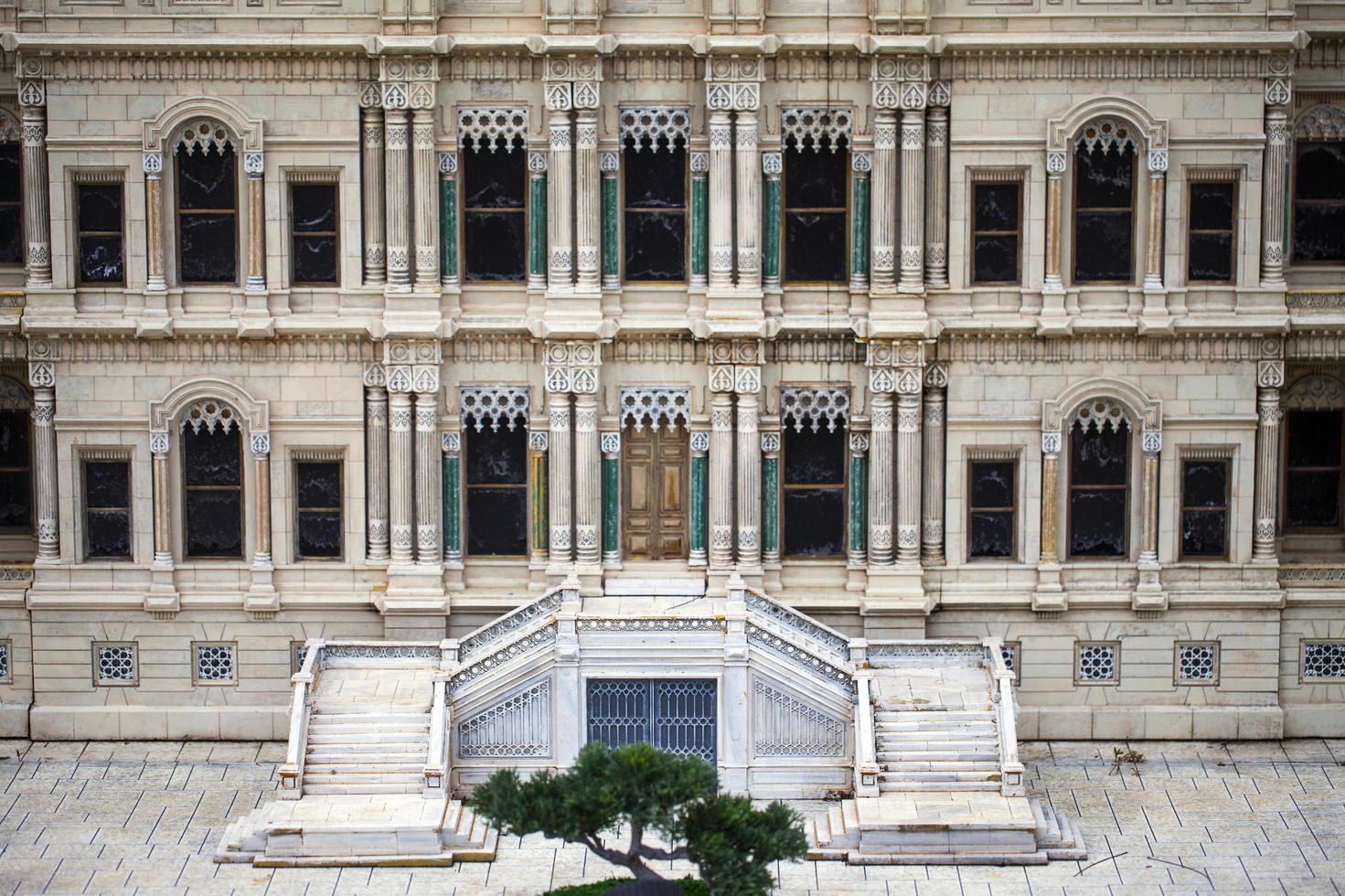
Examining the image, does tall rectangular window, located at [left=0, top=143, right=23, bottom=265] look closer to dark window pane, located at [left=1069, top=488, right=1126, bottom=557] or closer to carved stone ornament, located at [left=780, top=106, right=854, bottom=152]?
carved stone ornament, located at [left=780, top=106, right=854, bottom=152]

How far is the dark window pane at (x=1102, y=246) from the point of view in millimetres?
39344

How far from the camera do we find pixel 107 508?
3997 centimetres

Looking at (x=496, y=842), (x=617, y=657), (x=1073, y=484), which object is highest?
(x=1073, y=484)

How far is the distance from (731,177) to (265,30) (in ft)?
26.3

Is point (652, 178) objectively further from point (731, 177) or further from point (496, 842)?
point (496, 842)

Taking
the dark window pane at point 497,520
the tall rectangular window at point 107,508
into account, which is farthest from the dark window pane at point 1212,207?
the tall rectangular window at point 107,508

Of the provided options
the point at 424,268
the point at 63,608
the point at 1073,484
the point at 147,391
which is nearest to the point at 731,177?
the point at 424,268

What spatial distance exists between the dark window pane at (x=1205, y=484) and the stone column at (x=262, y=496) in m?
15.4

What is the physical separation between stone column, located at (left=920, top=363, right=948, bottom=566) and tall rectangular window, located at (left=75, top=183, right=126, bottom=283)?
13638mm

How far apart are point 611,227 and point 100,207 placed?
853 centimetres

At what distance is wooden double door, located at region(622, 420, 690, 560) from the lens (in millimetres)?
39875

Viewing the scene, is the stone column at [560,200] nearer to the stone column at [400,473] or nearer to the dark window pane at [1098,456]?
the stone column at [400,473]

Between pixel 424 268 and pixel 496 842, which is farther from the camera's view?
pixel 424 268

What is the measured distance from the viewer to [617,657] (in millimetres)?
37031
